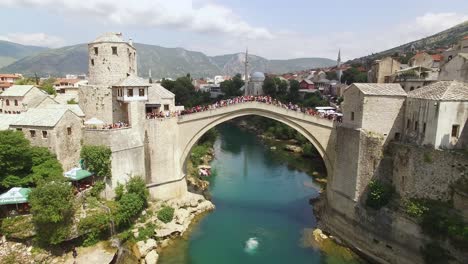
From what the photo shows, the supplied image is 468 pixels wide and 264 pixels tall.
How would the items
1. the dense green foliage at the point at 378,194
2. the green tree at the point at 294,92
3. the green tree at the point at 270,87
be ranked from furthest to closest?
the green tree at the point at 270,87 → the green tree at the point at 294,92 → the dense green foliage at the point at 378,194

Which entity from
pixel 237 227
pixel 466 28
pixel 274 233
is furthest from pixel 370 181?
pixel 466 28

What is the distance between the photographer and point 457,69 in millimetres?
22250

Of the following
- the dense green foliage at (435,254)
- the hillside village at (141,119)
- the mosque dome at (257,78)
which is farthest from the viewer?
the mosque dome at (257,78)

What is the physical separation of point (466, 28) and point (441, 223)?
330 ft

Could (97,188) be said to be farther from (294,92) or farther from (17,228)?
(294,92)

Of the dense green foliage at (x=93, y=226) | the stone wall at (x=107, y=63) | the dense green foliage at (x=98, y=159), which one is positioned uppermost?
the stone wall at (x=107, y=63)

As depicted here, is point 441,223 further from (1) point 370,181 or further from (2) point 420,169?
(1) point 370,181

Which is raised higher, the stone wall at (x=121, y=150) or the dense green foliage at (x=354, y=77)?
the dense green foliage at (x=354, y=77)

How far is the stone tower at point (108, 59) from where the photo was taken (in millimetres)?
21562

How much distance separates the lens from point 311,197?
86.1 feet

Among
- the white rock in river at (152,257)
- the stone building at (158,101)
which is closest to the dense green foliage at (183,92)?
the stone building at (158,101)

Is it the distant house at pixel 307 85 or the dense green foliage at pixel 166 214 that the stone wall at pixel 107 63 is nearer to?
the dense green foliage at pixel 166 214

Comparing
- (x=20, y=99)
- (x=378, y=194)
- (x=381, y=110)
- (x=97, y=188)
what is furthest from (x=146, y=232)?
(x=20, y=99)

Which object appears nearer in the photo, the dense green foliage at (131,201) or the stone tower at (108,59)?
the dense green foliage at (131,201)
